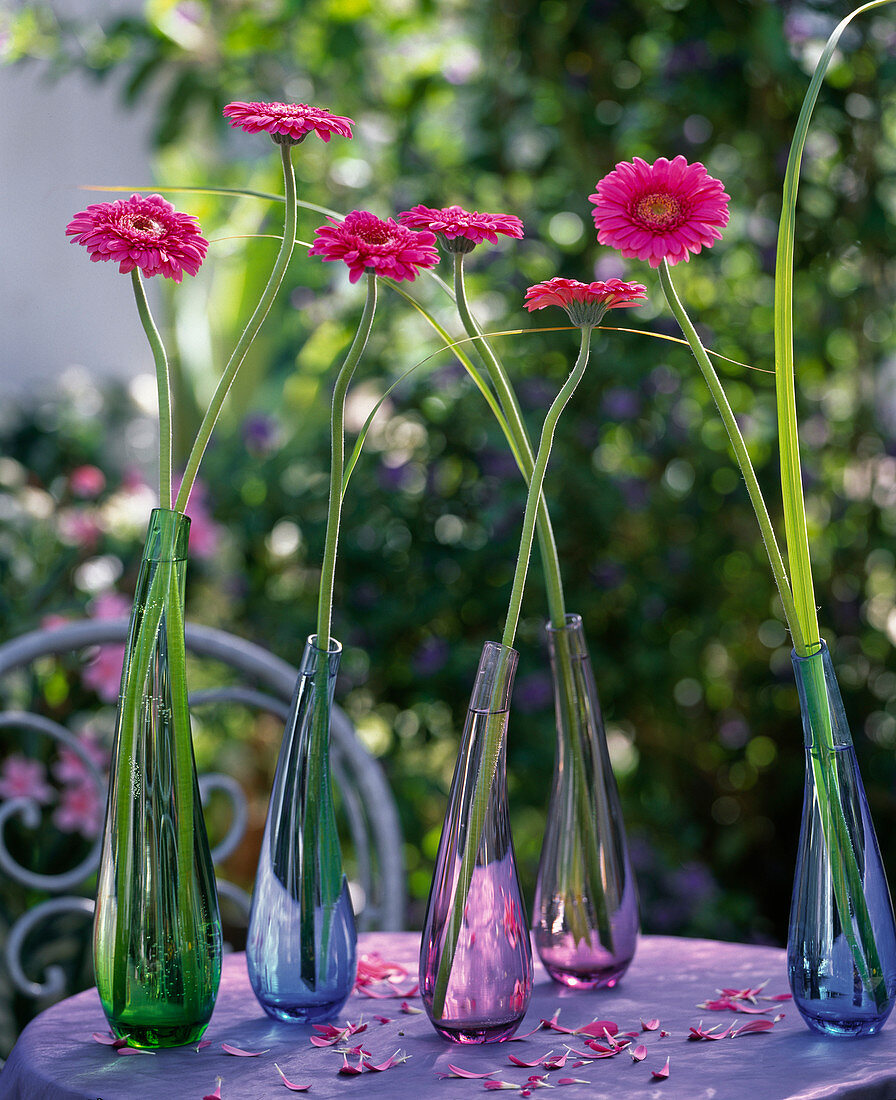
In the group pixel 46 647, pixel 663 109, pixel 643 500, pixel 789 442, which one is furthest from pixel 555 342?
pixel 789 442

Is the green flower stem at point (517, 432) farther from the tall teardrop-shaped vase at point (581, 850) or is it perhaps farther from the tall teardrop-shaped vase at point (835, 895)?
the tall teardrop-shaped vase at point (835, 895)

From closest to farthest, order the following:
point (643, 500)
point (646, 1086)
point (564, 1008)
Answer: point (646, 1086)
point (564, 1008)
point (643, 500)

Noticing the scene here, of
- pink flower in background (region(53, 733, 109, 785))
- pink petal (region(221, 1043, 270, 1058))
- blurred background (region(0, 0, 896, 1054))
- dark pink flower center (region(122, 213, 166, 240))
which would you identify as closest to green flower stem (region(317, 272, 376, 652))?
dark pink flower center (region(122, 213, 166, 240))

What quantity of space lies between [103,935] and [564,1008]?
30 cm

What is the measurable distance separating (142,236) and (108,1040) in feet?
1.53

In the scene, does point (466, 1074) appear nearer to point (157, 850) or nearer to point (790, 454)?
point (157, 850)

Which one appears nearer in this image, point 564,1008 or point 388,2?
point 564,1008

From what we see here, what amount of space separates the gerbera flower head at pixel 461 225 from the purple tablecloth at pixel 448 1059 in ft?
1.51

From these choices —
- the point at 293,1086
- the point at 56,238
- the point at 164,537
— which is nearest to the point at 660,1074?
the point at 293,1086

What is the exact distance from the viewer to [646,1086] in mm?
625

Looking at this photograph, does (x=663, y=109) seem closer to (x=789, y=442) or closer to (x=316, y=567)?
(x=316, y=567)

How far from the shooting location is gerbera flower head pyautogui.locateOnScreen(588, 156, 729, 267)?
665 millimetres

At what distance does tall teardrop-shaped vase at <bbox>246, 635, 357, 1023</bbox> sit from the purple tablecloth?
1.4 inches

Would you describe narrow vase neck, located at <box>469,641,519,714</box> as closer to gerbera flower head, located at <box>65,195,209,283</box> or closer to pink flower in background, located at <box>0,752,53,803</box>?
gerbera flower head, located at <box>65,195,209,283</box>
